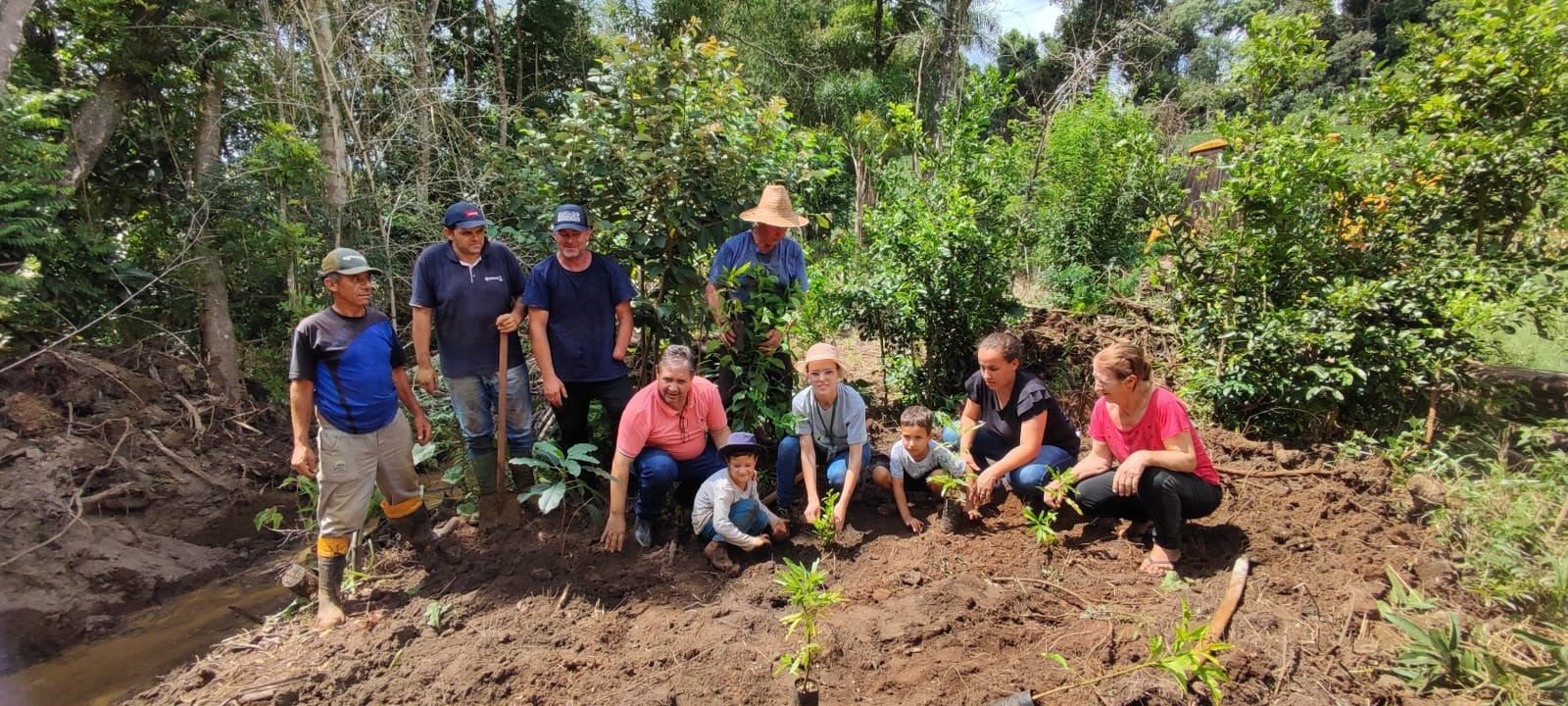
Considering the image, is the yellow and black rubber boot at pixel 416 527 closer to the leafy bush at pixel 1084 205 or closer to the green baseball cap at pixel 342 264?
the green baseball cap at pixel 342 264

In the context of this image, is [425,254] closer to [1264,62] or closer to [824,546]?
[824,546]

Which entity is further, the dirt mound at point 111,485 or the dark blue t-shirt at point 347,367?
the dirt mound at point 111,485

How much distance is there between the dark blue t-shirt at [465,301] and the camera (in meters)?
3.40

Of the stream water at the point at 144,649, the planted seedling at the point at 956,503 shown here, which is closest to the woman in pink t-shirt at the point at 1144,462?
the planted seedling at the point at 956,503

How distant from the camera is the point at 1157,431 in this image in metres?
3.05

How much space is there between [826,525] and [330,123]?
5736 millimetres

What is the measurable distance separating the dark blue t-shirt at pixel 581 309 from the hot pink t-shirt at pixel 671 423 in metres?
0.38

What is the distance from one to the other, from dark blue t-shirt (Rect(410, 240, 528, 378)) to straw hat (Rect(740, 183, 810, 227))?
1328 mm

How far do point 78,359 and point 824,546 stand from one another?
5.41 metres

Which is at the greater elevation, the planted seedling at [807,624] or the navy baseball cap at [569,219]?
the navy baseball cap at [569,219]

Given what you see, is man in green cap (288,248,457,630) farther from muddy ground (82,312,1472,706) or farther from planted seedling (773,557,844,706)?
planted seedling (773,557,844,706)

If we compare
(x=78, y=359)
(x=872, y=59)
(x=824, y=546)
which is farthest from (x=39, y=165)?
(x=872, y=59)

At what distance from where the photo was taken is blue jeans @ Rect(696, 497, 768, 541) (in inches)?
130

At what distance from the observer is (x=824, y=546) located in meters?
3.35
